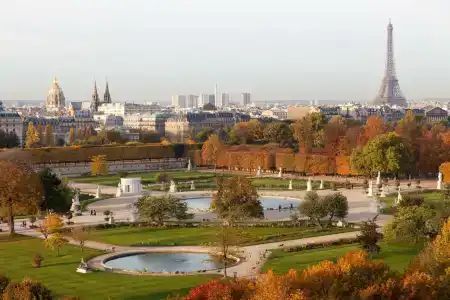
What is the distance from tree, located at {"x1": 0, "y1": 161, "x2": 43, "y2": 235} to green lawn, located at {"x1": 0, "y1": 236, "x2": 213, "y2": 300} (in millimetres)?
5571

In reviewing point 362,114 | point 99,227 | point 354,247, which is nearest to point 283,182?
point 99,227

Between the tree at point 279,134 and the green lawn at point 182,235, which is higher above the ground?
the tree at point 279,134

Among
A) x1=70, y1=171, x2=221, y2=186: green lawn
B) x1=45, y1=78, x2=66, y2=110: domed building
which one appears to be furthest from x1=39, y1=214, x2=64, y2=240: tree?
x1=45, y1=78, x2=66, y2=110: domed building

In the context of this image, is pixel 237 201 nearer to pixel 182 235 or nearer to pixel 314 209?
pixel 182 235

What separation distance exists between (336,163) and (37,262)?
42.9m

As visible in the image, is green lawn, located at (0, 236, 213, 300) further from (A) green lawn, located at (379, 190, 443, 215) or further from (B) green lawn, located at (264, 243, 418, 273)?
(A) green lawn, located at (379, 190, 443, 215)

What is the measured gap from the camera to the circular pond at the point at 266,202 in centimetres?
4906

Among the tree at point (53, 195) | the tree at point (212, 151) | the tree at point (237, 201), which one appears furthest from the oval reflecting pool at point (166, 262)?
the tree at point (212, 151)

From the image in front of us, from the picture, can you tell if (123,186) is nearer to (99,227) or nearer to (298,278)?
(99,227)

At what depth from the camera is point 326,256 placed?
1238 inches

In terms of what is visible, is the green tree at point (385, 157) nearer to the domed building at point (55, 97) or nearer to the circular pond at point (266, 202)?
the circular pond at point (266, 202)

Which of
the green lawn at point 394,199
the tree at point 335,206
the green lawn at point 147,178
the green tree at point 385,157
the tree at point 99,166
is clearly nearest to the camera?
the tree at point 335,206

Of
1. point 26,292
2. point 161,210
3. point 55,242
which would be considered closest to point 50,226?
point 55,242

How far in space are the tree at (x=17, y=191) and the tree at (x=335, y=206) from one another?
1456 centimetres
